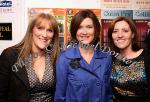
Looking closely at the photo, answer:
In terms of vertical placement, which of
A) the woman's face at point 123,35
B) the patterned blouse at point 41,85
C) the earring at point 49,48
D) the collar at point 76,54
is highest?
the woman's face at point 123,35

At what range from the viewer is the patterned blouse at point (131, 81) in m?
1.99

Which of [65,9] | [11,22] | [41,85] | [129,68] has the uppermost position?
[65,9]

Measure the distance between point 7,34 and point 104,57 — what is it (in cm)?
107

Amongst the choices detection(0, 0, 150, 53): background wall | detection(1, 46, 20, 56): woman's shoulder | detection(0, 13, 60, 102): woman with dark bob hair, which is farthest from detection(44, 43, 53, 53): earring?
detection(0, 0, 150, 53): background wall

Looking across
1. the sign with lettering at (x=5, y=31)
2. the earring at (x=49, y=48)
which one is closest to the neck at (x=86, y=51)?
the earring at (x=49, y=48)

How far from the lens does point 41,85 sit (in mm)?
2080

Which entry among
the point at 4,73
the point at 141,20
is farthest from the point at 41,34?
the point at 141,20

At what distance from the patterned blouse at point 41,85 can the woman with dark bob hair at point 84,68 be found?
8 cm

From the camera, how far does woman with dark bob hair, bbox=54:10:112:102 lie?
201cm

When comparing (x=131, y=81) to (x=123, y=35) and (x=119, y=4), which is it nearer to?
(x=123, y=35)

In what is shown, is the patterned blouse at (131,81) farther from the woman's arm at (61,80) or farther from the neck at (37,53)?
the neck at (37,53)

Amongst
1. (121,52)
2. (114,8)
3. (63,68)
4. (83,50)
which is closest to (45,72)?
(63,68)

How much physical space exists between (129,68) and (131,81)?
0.35ft

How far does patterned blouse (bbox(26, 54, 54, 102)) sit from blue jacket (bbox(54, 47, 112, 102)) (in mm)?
78
